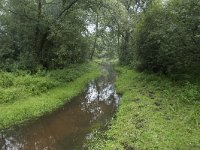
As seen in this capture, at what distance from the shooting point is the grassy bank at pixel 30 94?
14.8 meters

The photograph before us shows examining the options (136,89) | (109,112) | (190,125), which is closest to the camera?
(190,125)

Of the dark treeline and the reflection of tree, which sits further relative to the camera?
the dark treeline

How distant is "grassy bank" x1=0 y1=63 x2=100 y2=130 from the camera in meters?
14.8

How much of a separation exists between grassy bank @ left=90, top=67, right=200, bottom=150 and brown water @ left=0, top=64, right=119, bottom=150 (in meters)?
0.86

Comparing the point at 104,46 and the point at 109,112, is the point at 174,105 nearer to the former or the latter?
the point at 109,112

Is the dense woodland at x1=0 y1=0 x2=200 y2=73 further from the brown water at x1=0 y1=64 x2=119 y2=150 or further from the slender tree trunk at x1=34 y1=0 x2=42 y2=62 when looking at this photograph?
the brown water at x1=0 y1=64 x2=119 y2=150

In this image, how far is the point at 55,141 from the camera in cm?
1220

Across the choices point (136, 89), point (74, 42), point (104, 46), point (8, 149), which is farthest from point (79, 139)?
point (104, 46)

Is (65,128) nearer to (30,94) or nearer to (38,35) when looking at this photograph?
(30,94)

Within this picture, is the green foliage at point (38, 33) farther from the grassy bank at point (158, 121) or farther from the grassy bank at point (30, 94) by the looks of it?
the grassy bank at point (158, 121)

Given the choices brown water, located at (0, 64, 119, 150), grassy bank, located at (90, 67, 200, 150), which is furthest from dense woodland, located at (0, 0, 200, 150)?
brown water, located at (0, 64, 119, 150)

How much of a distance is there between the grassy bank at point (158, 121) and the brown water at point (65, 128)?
0.86 m

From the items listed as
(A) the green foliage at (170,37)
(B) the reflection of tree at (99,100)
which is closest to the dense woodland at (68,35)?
(A) the green foliage at (170,37)

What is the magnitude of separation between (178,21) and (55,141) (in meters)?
10.8
